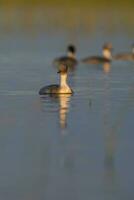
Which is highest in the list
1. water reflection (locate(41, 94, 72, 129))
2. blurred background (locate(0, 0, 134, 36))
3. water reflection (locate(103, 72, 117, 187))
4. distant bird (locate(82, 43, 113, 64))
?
blurred background (locate(0, 0, 134, 36))

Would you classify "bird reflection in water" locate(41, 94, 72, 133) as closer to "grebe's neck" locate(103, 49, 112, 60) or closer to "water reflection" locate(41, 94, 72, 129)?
"water reflection" locate(41, 94, 72, 129)

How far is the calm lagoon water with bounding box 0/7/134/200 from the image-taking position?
1029 cm

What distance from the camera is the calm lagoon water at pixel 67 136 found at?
33.8ft

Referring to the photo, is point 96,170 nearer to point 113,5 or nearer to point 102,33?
point 102,33

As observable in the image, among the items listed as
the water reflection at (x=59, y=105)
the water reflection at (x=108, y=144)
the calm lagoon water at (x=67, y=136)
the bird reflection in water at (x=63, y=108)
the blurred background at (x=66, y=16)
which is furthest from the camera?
the blurred background at (x=66, y=16)

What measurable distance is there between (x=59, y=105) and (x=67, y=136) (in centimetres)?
340

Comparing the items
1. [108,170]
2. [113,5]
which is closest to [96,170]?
[108,170]

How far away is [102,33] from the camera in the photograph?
38.6 meters

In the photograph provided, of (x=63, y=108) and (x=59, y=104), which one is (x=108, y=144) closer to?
(x=63, y=108)

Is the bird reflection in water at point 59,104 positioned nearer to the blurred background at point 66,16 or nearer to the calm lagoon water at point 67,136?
the calm lagoon water at point 67,136

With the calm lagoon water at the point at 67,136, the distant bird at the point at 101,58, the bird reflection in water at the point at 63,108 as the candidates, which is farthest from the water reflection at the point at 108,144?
the distant bird at the point at 101,58

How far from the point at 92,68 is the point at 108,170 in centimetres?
1412

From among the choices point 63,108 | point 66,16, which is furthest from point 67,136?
point 66,16

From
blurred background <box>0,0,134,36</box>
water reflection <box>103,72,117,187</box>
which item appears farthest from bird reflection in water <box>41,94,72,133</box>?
blurred background <box>0,0,134,36</box>
